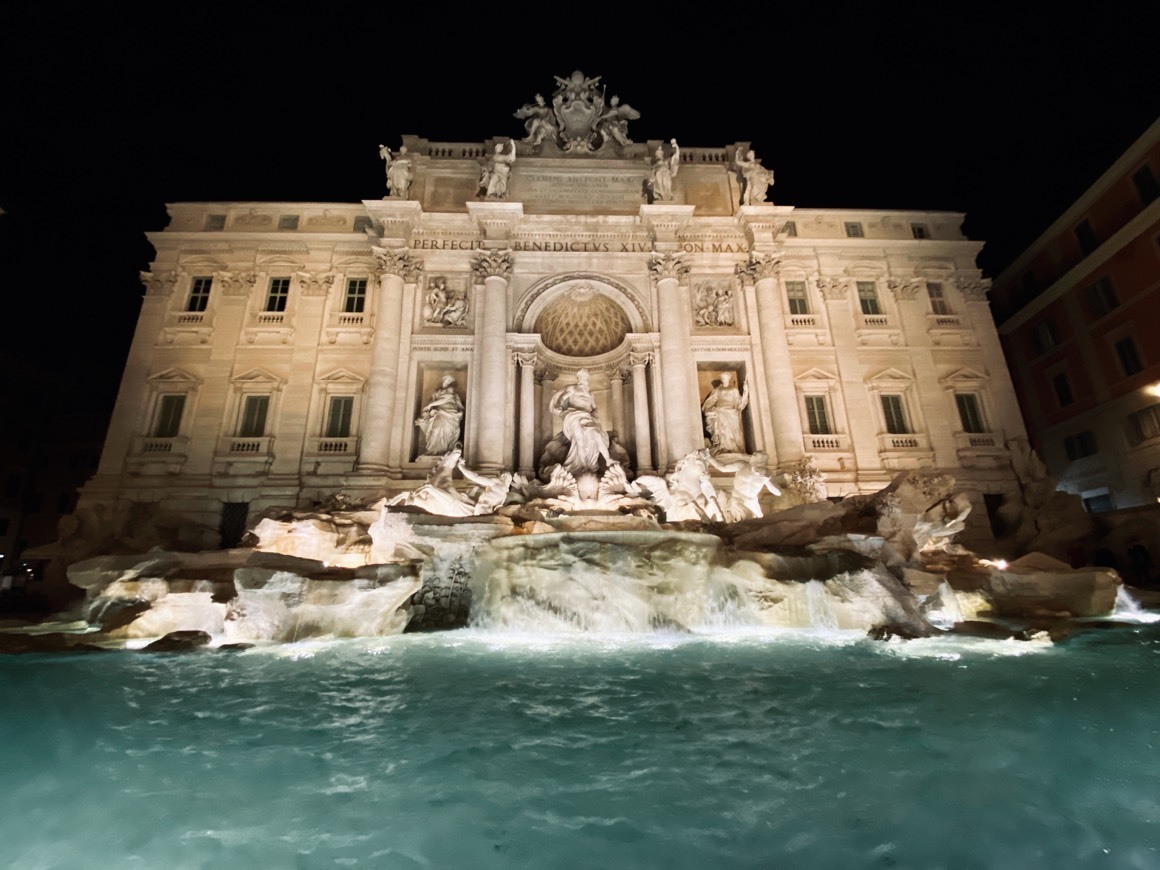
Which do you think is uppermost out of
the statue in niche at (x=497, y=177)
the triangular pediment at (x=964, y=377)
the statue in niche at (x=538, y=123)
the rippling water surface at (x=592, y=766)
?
the statue in niche at (x=538, y=123)

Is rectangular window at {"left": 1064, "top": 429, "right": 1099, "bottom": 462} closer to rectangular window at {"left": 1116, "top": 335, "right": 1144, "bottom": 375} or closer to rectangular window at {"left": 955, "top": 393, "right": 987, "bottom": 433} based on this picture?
rectangular window at {"left": 1116, "top": 335, "right": 1144, "bottom": 375}

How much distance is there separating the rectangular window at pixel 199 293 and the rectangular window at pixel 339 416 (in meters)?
6.86

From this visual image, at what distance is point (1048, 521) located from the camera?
54.4ft

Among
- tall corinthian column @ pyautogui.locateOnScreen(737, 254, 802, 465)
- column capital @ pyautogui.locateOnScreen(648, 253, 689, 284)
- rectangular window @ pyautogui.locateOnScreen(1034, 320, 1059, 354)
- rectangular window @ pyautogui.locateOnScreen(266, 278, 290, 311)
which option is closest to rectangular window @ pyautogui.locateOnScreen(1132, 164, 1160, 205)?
rectangular window @ pyautogui.locateOnScreen(1034, 320, 1059, 354)

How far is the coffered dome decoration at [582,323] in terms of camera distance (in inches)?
816

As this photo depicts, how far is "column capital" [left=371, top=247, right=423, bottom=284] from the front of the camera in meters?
20.1

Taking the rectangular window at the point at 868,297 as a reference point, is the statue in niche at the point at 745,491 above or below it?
below

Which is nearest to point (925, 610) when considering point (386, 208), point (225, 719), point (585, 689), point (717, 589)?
point (717, 589)

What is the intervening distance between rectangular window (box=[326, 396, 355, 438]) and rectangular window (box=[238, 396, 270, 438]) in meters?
2.25

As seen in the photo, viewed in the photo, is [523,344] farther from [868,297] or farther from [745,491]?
[868,297]

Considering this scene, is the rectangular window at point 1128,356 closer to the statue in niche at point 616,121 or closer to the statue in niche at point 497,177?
the statue in niche at point 616,121

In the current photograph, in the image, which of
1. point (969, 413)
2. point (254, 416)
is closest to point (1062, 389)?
point (969, 413)

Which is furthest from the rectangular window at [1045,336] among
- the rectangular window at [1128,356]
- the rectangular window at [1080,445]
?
the rectangular window at [1080,445]

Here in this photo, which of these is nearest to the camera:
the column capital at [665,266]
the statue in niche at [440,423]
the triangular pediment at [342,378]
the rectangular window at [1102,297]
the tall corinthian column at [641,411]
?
the tall corinthian column at [641,411]
